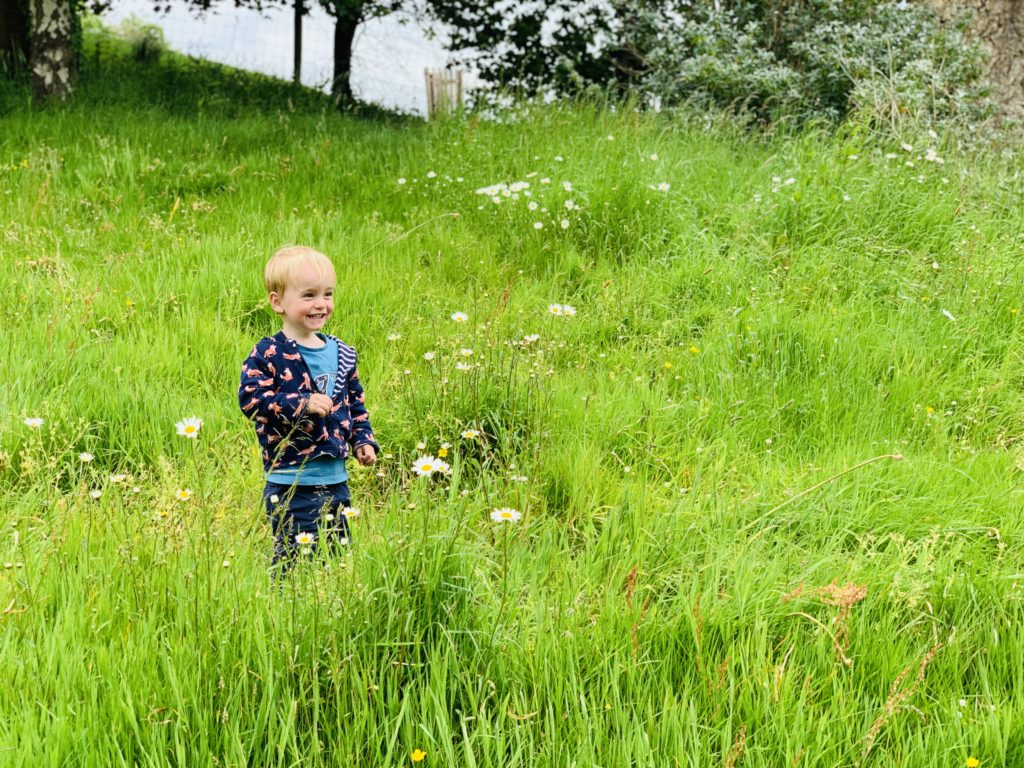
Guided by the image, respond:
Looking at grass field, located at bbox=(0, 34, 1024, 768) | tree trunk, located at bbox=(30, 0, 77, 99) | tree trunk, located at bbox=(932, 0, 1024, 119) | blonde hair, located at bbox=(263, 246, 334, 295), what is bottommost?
grass field, located at bbox=(0, 34, 1024, 768)

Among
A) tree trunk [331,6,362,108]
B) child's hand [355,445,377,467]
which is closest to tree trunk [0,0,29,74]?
tree trunk [331,6,362,108]

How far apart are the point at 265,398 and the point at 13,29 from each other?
11509 millimetres

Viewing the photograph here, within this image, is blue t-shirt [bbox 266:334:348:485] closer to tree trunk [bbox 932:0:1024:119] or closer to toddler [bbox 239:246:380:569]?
toddler [bbox 239:246:380:569]

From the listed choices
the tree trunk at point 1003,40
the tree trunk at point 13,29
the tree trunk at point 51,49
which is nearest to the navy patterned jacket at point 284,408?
the tree trunk at point 51,49

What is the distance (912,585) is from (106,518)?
2.64 m

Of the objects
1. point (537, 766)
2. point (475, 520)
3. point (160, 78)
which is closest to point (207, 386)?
point (475, 520)

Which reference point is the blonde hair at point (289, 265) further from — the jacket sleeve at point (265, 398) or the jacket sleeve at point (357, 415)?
the jacket sleeve at point (357, 415)

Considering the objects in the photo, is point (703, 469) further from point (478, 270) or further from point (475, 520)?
point (478, 270)

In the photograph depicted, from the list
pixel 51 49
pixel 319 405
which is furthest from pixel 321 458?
pixel 51 49

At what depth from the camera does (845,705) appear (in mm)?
2156

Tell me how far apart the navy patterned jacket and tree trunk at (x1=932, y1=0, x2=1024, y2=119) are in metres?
9.70

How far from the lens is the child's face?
2.77m

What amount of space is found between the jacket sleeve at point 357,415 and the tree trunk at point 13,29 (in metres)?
10.5

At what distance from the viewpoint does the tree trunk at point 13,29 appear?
35.9 feet
